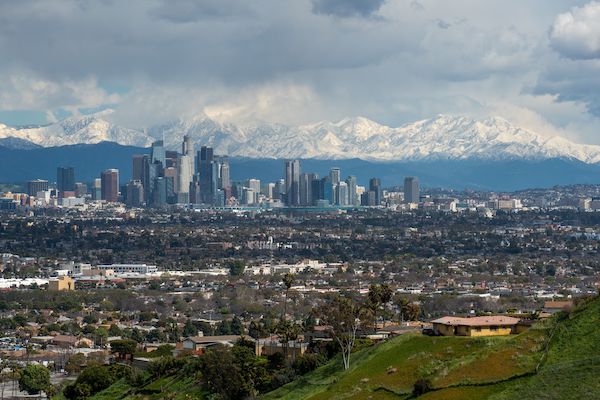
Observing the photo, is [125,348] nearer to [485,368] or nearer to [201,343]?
[201,343]

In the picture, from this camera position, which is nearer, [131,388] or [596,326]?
[596,326]

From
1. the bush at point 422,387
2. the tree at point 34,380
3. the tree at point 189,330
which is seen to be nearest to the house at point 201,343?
the tree at point 34,380

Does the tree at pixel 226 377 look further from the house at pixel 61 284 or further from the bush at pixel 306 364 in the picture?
the house at pixel 61 284

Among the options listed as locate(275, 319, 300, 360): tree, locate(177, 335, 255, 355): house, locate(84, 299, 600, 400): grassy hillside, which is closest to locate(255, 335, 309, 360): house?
locate(275, 319, 300, 360): tree

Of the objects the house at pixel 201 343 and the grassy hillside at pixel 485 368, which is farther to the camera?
the house at pixel 201 343

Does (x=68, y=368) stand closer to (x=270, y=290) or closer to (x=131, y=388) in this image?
(x=131, y=388)

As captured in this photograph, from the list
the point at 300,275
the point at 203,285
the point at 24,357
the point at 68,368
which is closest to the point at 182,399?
the point at 68,368
